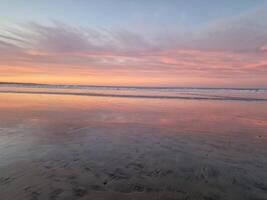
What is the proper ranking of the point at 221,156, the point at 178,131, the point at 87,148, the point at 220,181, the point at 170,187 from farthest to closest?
the point at 178,131
the point at 87,148
the point at 221,156
the point at 220,181
the point at 170,187

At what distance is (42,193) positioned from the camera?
12.6 feet

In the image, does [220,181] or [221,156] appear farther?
[221,156]

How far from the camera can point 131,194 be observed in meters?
3.88

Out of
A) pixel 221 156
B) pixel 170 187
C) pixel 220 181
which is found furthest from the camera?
pixel 221 156

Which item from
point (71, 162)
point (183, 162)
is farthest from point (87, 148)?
point (183, 162)

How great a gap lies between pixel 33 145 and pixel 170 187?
472cm

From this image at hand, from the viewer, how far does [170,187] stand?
4.13 meters

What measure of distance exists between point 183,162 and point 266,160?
229 cm

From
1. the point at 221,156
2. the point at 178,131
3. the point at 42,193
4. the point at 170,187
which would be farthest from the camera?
the point at 178,131

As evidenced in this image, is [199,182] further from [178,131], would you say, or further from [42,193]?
[178,131]

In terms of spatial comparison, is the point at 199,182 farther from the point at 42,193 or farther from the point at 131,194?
the point at 42,193

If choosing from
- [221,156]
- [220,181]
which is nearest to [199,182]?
[220,181]

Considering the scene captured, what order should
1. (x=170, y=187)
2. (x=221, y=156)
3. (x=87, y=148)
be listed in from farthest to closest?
(x=87, y=148) < (x=221, y=156) < (x=170, y=187)

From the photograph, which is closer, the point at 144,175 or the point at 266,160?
the point at 144,175
